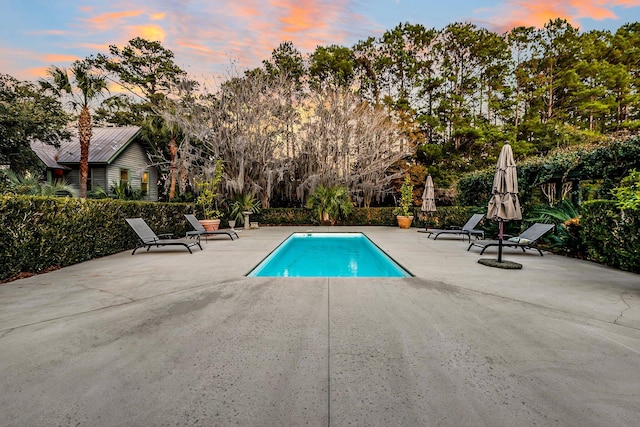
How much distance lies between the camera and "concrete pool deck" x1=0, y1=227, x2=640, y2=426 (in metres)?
1.50

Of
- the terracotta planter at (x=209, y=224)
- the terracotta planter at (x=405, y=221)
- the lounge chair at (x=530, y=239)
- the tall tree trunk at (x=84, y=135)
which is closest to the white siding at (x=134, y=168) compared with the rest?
the tall tree trunk at (x=84, y=135)

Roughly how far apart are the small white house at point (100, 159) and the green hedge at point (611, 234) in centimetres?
1531

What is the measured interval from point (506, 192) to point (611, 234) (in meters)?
1.90

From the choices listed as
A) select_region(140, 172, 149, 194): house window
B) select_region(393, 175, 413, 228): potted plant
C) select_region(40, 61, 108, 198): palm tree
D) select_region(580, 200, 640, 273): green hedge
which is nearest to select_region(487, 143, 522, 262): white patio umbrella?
select_region(580, 200, 640, 273): green hedge

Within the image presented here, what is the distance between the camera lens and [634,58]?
1664 centimetres

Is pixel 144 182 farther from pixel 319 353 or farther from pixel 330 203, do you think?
pixel 319 353

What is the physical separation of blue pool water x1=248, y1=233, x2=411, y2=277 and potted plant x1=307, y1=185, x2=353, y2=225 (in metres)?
3.44

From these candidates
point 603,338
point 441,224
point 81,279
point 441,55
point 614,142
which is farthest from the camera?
point 441,55

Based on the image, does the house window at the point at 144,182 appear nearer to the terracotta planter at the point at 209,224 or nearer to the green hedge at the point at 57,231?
the terracotta planter at the point at 209,224

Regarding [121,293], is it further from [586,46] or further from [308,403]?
[586,46]

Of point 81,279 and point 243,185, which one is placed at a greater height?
point 243,185

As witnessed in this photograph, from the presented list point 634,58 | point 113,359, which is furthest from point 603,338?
point 634,58

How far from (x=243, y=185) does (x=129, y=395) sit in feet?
39.7

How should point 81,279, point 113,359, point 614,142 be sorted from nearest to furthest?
point 113,359 → point 81,279 → point 614,142
